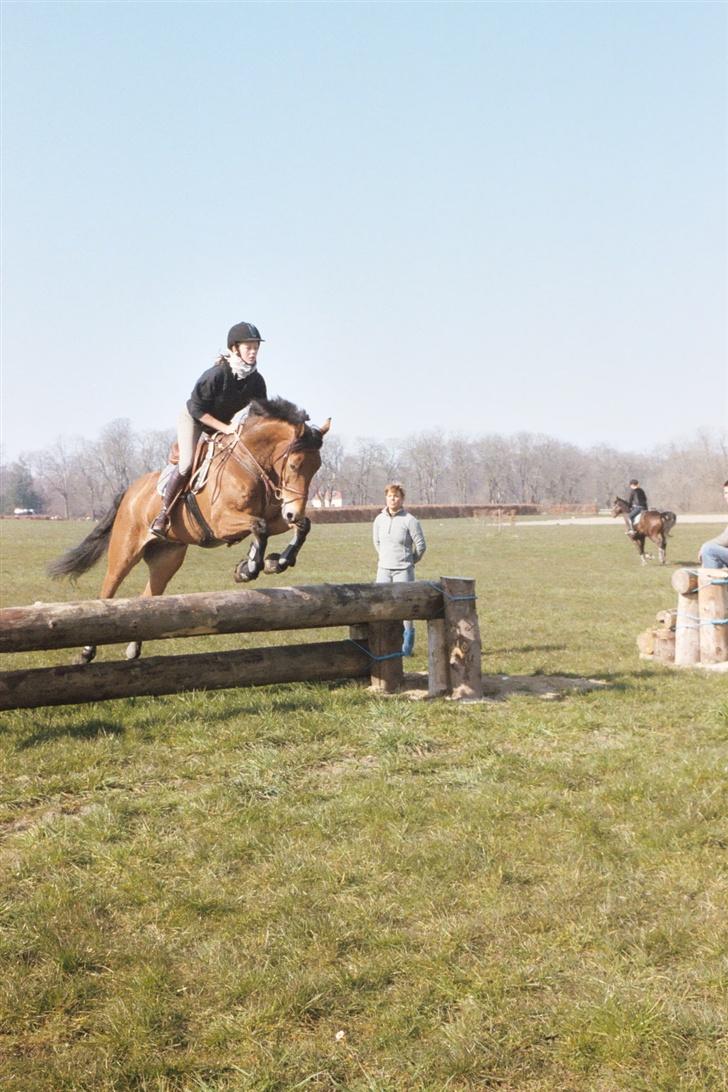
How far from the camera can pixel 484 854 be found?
4.31 m

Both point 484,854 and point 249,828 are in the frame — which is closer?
point 484,854

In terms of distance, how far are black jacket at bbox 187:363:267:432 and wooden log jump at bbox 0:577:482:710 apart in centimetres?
167

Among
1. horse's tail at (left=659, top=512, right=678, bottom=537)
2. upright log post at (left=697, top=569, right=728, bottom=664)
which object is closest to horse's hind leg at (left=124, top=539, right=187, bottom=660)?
upright log post at (left=697, top=569, right=728, bottom=664)

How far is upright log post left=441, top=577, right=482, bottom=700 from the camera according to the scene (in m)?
7.71

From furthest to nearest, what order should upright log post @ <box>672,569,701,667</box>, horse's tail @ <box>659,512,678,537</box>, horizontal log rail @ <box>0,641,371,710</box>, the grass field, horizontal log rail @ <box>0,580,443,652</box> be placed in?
horse's tail @ <box>659,512,678,537</box>, upright log post @ <box>672,569,701,667</box>, horizontal log rail @ <box>0,641,371,710</box>, horizontal log rail @ <box>0,580,443,652</box>, the grass field

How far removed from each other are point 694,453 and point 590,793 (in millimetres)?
131866

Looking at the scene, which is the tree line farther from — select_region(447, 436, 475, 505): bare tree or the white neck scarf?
the white neck scarf

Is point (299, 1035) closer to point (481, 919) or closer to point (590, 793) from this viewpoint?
point (481, 919)

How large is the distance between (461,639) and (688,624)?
341 cm

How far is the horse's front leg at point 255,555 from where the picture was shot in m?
7.08

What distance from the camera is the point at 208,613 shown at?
6.80 meters

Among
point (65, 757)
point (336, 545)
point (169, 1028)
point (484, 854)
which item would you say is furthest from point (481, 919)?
point (336, 545)

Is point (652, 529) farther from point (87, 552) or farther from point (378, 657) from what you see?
point (87, 552)

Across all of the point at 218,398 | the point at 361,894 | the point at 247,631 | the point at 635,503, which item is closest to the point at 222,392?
the point at 218,398
